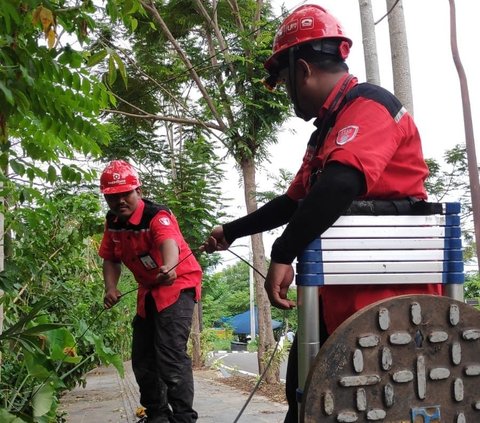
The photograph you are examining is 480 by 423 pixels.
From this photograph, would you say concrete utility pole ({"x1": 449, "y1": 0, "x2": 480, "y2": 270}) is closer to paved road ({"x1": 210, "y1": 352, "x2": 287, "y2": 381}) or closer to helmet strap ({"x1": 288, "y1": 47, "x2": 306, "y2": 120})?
helmet strap ({"x1": 288, "y1": 47, "x2": 306, "y2": 120})

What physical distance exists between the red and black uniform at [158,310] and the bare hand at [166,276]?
0.16 meters

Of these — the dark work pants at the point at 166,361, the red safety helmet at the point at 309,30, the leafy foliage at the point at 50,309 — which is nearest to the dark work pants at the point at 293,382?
the red safety helmet at the point at 309,30

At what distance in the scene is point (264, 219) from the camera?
2904 mm

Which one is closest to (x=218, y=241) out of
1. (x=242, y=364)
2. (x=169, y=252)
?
(x=169, y=252)

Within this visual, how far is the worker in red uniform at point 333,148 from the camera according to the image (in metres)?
2.04

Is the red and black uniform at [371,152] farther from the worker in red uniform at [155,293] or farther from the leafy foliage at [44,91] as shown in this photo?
the worker in red uniform at [155,293]

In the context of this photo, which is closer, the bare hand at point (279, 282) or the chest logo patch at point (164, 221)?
the bare hand at point (279, 282)

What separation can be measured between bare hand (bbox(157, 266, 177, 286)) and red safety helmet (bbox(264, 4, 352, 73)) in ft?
6.45

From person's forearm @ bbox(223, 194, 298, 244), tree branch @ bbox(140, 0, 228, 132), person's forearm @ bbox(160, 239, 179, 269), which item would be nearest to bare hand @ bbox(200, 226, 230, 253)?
person's forearm @ bbox(223, 194, 298, 244)

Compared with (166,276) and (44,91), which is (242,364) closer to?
(166,276)

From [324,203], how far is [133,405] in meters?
5.34

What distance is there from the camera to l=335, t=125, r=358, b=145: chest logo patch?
2.10m

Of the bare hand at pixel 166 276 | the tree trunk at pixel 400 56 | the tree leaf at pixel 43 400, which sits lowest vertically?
the tree leaf at pixel 43 400

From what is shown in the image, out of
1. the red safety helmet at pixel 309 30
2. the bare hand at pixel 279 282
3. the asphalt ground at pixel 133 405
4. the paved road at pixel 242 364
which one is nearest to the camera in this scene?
the bare hand at pixel 279 282
